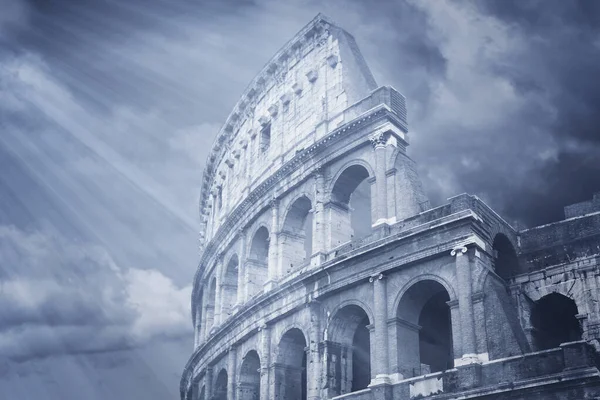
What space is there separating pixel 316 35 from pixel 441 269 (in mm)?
11991

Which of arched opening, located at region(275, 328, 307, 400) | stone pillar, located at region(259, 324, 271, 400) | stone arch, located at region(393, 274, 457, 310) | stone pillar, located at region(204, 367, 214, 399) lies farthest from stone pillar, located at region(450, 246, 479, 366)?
stone pillar, located at region(204, 367, 214, 399)

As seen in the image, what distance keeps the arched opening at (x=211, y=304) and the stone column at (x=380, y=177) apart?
38.3 ft

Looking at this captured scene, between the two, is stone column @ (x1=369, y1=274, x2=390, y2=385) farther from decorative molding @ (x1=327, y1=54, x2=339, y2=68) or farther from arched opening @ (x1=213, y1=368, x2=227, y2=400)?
arched opening @ (x1=213, y1=368, x2=227, y2=400)

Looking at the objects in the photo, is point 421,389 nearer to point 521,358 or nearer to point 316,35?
point 521,358

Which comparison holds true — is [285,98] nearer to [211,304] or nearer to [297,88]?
[297,88]

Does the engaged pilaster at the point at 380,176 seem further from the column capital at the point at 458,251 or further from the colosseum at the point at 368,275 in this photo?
the column capital at the point at 458,251

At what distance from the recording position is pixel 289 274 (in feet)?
76.3

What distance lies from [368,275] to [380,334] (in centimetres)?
180

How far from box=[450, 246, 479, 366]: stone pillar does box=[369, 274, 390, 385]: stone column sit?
2.15m

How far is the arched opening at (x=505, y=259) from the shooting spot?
20.1m

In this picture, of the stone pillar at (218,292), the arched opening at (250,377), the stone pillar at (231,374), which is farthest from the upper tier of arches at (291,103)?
the arched opening at (250,377)

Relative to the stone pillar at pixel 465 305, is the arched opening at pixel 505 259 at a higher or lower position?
higher

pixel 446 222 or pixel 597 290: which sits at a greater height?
pixel 446 222

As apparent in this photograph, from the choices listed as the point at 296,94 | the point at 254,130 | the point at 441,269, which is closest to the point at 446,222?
the point at 441,269
